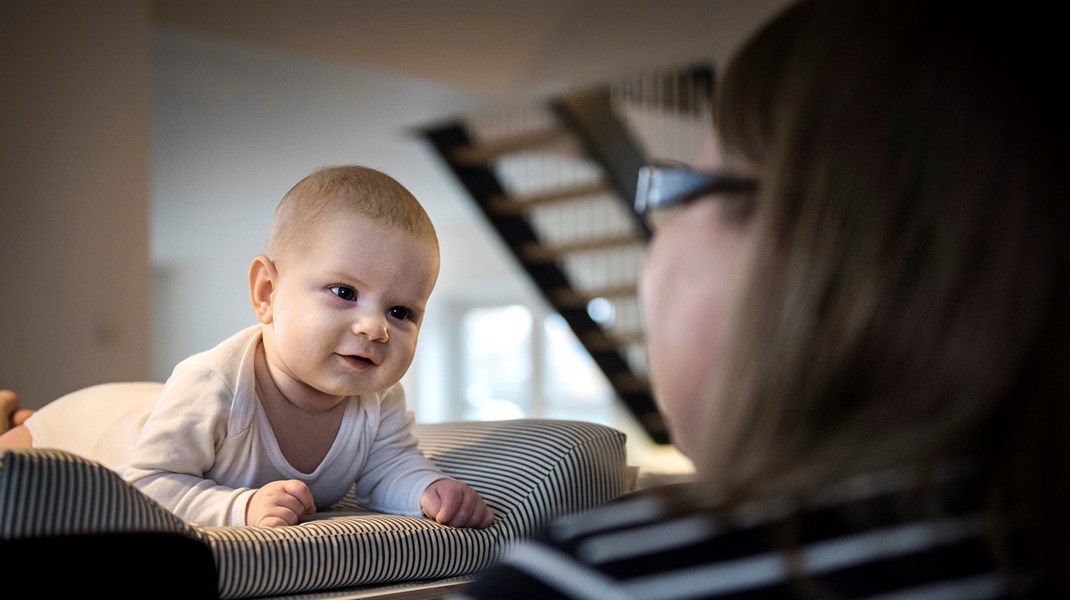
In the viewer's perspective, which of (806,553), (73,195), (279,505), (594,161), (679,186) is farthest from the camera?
(594,161)

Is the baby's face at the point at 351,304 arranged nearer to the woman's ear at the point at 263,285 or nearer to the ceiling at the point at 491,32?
the woman's ear at the point at 263,285

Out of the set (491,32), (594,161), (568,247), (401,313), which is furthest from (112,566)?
(568,247)

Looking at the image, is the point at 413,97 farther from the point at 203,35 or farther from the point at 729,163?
the point at 729,163

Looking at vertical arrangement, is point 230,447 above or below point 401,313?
below

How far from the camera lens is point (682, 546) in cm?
45

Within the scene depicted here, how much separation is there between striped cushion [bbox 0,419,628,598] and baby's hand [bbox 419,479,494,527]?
2cm

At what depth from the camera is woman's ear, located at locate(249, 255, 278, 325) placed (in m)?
1.26

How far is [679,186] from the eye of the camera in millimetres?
557

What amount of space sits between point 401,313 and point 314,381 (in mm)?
129

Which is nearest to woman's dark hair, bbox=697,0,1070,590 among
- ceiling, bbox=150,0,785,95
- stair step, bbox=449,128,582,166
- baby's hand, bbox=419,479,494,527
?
baby's hand, bbox=419,479,494,527

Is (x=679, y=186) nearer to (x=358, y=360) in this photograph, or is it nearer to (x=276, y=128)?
(x=358, y=360)

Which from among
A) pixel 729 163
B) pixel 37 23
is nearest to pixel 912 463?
pixel 729 163

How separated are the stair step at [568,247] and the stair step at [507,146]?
21.6 inches

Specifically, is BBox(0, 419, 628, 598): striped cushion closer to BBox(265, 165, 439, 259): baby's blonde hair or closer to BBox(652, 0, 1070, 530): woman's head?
BBox(265, 165, 439, 259): baby's blonde hair
